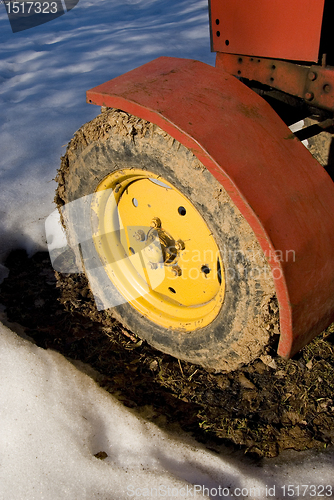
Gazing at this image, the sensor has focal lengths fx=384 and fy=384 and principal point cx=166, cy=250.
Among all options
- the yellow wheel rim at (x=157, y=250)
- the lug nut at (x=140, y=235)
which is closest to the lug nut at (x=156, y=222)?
the yellow wheel rim at (x=157, y=250)

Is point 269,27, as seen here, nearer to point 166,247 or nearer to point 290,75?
point 290,75

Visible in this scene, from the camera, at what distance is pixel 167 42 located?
501cm

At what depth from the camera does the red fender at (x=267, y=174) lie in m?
1.23

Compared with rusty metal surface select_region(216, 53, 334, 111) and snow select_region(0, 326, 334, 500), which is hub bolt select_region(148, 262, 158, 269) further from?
rusty metal surface select_region(216, 53, 334, 111)

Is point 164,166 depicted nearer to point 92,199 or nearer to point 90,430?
point 92,199

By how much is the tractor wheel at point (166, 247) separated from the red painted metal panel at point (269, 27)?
0.51 meters

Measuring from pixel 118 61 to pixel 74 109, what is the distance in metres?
1.19

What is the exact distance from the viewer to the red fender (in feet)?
4.03

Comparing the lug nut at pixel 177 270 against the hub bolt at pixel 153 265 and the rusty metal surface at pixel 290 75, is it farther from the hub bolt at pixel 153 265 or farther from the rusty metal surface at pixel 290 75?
the rusty metal surface at pixel 290 75

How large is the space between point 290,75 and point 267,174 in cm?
44

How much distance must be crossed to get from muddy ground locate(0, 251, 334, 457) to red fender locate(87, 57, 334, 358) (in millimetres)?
401

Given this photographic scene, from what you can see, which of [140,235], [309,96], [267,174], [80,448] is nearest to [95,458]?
[80,448]

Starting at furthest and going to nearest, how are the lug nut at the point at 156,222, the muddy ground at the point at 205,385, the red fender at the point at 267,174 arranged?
the lug nut at the point at 156,222
the muddy ground at the point at 205,385
the red fender at the point at 267,174

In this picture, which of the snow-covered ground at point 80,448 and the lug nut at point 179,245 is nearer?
the snow-covered ground at point 80,448
